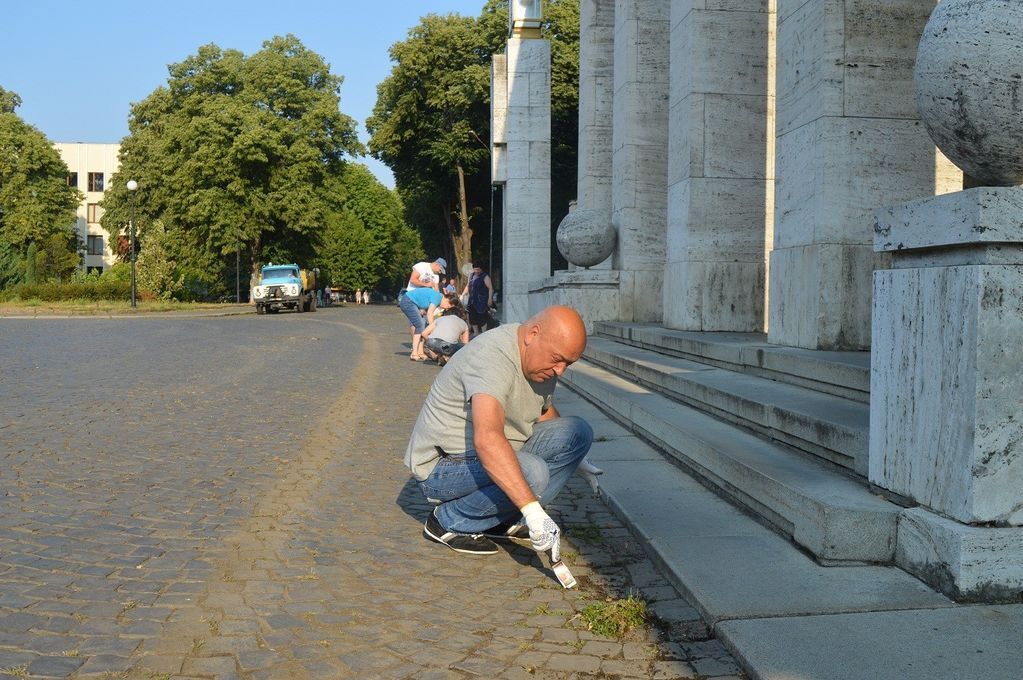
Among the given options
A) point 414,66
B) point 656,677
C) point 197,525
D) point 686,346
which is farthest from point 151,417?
point 414,66

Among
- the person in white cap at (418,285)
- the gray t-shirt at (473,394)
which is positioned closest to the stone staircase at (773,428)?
the gray t-shirt at (473,394)

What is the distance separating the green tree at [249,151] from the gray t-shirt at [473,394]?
5010 cm

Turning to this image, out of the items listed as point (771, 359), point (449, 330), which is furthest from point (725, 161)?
point (449, 330)

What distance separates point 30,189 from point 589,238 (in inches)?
2411

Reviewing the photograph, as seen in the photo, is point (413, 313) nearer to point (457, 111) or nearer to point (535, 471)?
point (535, 471)

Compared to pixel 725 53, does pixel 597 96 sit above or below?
above

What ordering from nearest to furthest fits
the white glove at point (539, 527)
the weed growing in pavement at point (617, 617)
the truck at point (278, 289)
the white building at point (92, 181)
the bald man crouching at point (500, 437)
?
the weed growing in pavement at point (617, 617), the white glove at point (539, 527), the bald man crouching at point (500, 437), the truck at point (278, 289), the white building at point (92, 181)

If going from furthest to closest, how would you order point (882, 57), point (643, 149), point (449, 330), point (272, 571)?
point (643, 149) → point (449, 330) → point (882, 57) → point (272, 571)

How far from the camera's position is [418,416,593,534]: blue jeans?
5.02 m

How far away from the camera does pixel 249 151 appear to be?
5278 centimetres

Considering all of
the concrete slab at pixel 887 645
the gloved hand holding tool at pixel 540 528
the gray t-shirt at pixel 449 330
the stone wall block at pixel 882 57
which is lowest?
the concrete slab at pixel 887 645

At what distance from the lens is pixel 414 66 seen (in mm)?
44656

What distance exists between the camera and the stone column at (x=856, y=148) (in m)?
7.33

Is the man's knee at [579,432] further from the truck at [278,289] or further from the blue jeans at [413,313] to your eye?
the truck at [278,289]
